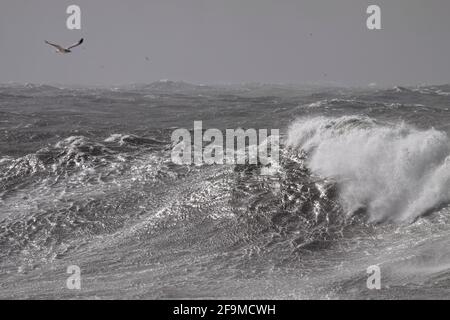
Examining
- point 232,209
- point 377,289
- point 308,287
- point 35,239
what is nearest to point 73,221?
point 35,239

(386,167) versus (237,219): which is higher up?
(386,167)

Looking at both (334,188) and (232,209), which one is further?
(334,188)

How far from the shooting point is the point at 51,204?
10.3 metres

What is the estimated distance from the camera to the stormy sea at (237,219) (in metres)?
6.55

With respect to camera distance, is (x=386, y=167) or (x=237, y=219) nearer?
(x=237, y=219)

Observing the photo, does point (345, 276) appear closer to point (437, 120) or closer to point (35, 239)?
point (35, 239)

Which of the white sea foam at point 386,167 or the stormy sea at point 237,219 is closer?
the stormy sea at point 237,219

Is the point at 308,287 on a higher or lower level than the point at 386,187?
lower

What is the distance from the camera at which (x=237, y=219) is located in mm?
9297

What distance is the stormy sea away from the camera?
258 inches

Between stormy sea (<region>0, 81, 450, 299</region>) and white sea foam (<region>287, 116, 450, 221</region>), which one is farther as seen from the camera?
white sea foam (<region>287, 116, 450, 221</region>)
